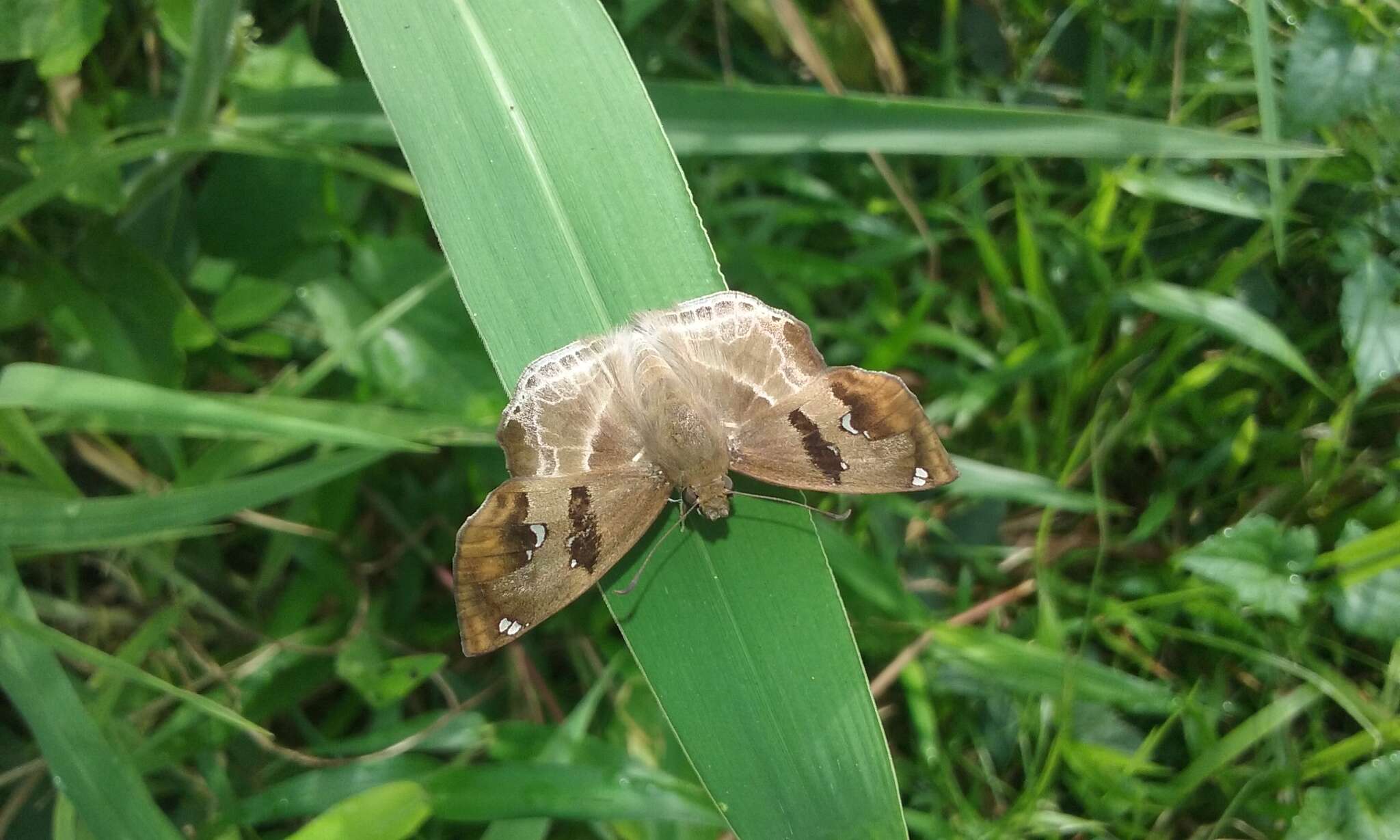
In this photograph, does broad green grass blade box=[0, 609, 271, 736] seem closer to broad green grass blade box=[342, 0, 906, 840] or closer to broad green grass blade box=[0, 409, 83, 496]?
broad green grass blade box=[0, 409, 83, 496]

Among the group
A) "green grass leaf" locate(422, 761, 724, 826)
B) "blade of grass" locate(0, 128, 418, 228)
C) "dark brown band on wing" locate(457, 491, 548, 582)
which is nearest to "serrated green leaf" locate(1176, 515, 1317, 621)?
"green grass leaf" locate(422, 761, 724, 826)

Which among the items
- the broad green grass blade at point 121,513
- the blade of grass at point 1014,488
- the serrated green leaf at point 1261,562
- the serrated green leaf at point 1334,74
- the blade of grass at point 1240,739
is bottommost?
the blade of grass at point 1240,739

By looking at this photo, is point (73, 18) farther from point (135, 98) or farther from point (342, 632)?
point (342, 632)

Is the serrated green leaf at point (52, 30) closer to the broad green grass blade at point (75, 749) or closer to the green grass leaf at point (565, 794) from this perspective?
the broad green grass blade at point (75, 749)

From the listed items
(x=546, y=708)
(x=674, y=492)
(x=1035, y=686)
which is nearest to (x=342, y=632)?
(x=546, y=708)

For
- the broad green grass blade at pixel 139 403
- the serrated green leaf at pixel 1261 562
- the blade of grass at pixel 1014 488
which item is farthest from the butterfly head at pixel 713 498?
the serrated green leaf at pixel 1261 562

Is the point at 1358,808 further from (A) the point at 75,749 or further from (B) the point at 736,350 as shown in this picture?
(A) the point at 75,749

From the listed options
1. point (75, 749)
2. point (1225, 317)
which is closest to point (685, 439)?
point (75, 749)
